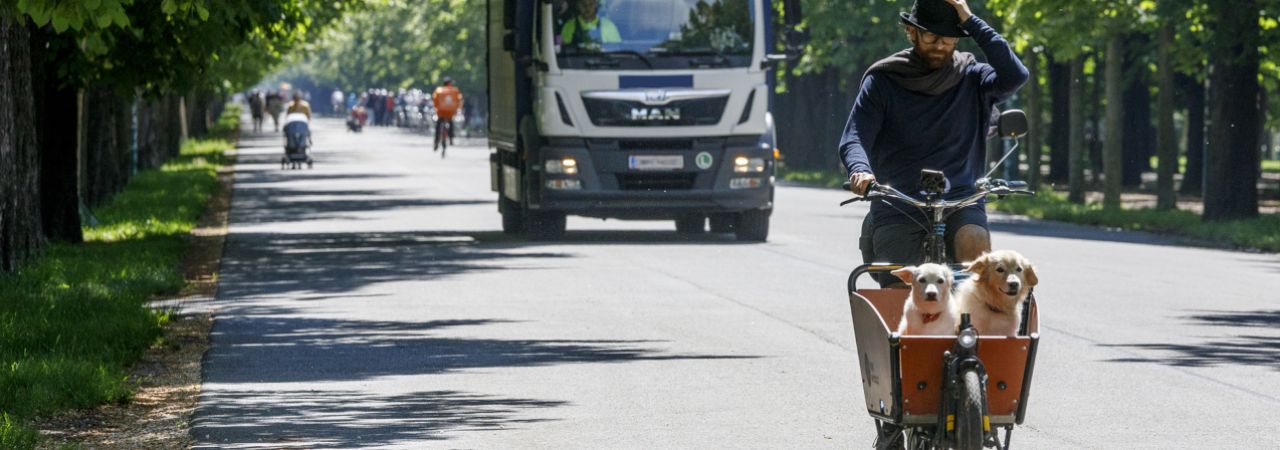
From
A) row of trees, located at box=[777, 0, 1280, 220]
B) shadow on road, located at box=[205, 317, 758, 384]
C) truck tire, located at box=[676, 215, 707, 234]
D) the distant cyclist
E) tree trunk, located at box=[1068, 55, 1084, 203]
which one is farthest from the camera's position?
the distant cyclist

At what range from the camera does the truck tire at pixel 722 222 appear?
948 inches

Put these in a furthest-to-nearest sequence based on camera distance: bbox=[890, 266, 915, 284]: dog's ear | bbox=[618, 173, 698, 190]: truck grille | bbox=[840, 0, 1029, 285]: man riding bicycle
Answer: bbox=[618, 173, 698, 190]: truck grille → bbox=[840, 0, 1029, 285]: man riding bicycle → bbox=[890, 266, 915, 284]: dog's ear

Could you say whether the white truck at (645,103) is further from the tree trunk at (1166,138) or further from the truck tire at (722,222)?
the tree trunk at (1166,138)

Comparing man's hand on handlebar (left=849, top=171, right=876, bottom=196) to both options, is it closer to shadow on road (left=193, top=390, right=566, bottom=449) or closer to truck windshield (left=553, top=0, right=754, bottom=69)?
shadow on road (left=193, top=390, right=566, bottom=449)

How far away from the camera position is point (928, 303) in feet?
21.8

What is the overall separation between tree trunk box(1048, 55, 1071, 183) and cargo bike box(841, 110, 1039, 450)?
39040 millimetres

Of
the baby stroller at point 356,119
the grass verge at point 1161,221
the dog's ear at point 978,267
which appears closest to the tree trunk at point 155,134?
the grass verge at point 1161,221

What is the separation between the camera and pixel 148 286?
16.1 meters

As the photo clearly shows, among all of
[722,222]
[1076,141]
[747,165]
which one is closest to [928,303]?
[747,165]

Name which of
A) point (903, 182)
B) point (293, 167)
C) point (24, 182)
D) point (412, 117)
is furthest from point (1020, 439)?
point (412, 117)

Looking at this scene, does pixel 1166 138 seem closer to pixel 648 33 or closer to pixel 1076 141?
pixel 1076 141

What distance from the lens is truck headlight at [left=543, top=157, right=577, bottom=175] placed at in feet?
73.1

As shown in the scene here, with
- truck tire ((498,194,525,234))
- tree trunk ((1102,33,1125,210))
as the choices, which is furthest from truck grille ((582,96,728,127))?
tree trunk ((1102,33,1125,210))

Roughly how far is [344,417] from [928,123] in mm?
3267
